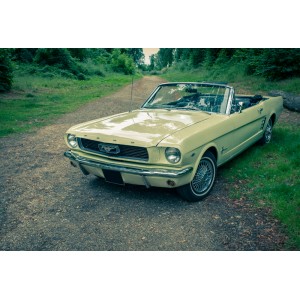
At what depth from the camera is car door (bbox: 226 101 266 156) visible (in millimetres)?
4664

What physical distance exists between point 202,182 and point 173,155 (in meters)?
0.78

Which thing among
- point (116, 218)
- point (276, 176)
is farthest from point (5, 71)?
point (276, 176)

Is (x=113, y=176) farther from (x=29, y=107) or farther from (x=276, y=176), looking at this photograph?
(x=29, y=107)

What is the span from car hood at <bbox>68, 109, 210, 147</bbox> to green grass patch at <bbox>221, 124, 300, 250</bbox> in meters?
1.16

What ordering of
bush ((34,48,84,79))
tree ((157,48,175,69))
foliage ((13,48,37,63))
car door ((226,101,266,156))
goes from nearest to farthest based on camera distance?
car door ((226,101,266,156)) → foliage ((13,48,37,63)) → bush ((34,48,84,79)) → tree ((157,48,175,69))

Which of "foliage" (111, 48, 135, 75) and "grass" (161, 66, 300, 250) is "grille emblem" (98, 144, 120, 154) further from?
"foliage" (111, 48, 135, 75)

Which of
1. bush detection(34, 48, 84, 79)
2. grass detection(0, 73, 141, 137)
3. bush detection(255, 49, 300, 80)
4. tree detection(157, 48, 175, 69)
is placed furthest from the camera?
tree detection(157, 48, 175, 69)

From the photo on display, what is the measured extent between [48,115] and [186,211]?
790 cm

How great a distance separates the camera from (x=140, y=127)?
12.8 ft

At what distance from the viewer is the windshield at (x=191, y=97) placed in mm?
4746

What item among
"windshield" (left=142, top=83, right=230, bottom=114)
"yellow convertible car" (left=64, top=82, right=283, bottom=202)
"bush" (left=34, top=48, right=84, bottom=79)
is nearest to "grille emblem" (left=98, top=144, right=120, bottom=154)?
"yellow convertible car" (left=64, top=82, right=283, bottom=202)

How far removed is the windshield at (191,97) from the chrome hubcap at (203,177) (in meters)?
1.01
